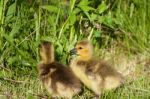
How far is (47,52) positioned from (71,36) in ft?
2.34

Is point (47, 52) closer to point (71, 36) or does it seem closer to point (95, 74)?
point (95, 74)

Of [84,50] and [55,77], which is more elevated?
[84,50]

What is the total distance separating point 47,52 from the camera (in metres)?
5.55

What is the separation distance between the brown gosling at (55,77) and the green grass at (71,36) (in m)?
0.15

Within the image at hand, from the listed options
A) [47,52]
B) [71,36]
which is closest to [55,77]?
[47,52]

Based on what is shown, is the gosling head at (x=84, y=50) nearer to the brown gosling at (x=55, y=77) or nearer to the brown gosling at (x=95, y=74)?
the brown gosling at (x=95, y=74)

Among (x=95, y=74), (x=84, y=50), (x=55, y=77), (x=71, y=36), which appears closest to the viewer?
(x=55, y=77)

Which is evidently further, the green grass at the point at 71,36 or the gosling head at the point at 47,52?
the green grass at the point at 71,36

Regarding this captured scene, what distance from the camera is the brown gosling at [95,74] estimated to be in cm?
549

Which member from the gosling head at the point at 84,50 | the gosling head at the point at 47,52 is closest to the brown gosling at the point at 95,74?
the gosling head at the point at 84,50

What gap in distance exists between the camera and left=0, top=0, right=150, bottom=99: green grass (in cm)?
577

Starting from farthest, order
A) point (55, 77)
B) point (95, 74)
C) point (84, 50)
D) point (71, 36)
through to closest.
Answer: point (71, 36), point (84, 50), point (95, 74), point (55, 77)

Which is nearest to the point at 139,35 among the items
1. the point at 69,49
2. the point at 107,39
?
the point at 107,39

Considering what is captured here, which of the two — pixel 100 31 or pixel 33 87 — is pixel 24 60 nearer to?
pixel 33 87
